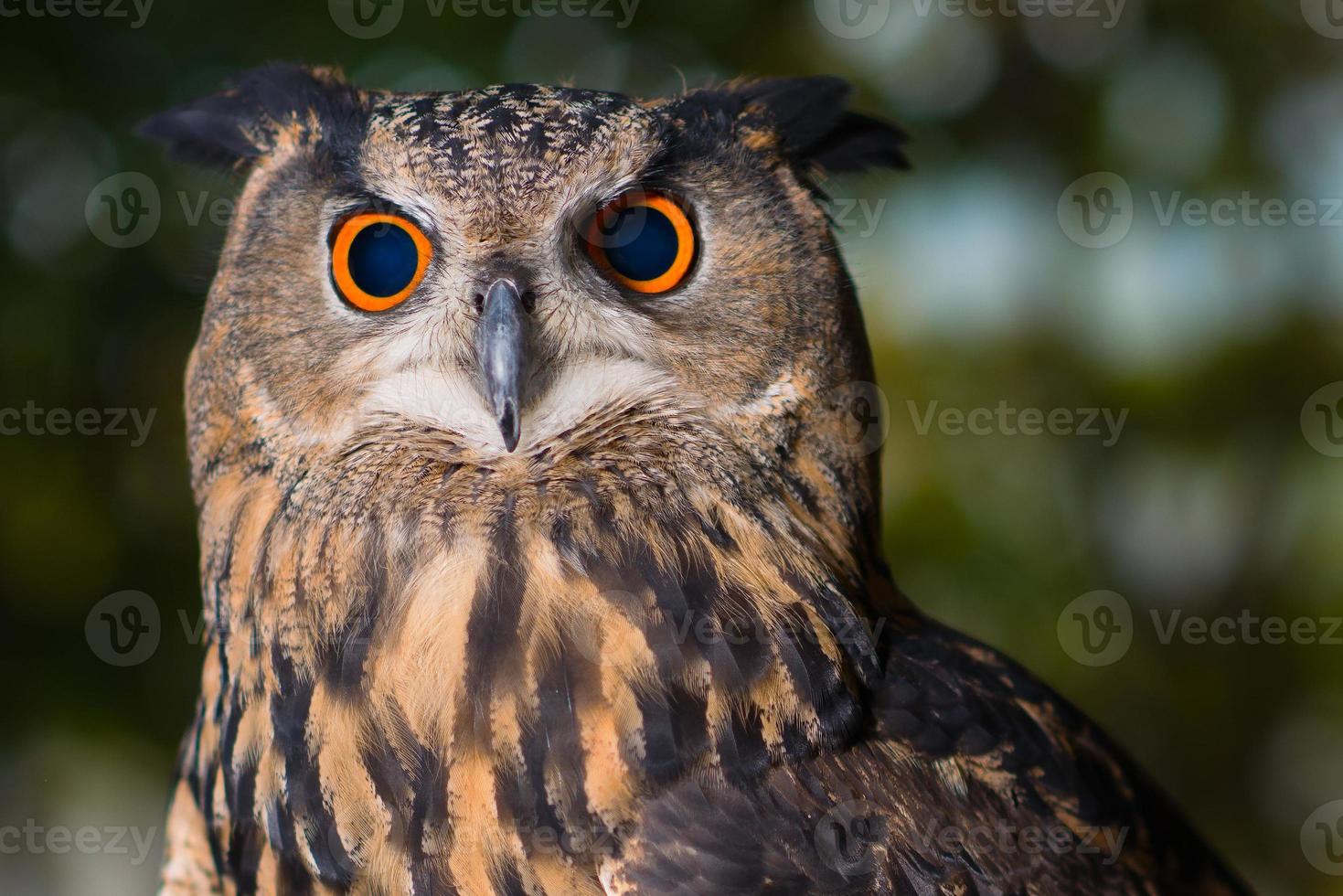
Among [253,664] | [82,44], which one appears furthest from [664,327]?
[82,44]

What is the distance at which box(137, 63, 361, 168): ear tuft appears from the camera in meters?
1.05

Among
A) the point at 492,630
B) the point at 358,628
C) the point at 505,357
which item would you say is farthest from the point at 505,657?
the point at 505,357

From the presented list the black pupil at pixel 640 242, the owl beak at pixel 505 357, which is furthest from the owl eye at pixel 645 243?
the owl beak at pixel 505 357

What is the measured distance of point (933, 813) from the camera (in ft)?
2.84

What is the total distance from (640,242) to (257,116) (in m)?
0.49

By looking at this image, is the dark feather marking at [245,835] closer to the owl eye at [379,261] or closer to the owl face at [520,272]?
the owl face at [520,272]

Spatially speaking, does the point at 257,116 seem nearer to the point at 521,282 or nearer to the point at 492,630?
the point at 521,282

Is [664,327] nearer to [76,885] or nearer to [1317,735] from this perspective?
[76,885]

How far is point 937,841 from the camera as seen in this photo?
33.4 inches

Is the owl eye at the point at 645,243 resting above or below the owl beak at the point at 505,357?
above

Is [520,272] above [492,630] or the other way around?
above

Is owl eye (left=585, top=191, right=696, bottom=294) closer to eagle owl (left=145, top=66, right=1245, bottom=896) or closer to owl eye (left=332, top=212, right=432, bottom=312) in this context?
eagle owl (left=145, top=66, right=1245, bottom=896)

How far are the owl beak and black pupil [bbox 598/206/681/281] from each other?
0.15m

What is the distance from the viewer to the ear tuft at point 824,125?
1.14 metres
